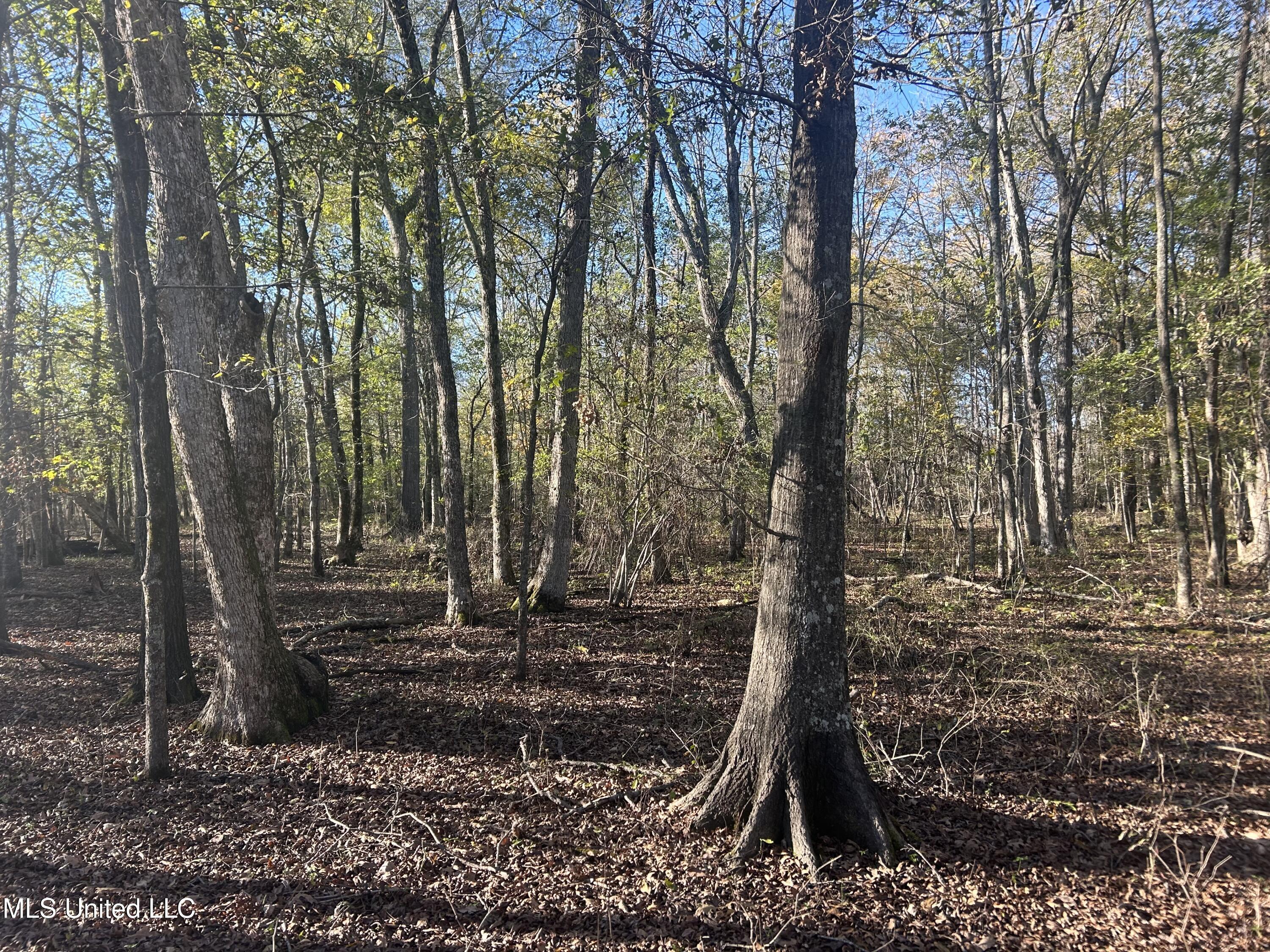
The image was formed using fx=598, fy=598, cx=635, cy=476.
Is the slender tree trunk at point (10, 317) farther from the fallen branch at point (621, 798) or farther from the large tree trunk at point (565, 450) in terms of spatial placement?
the fallen branch at point (621, 798)

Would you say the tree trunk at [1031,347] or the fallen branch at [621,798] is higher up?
the tree trunk at [1031,347]

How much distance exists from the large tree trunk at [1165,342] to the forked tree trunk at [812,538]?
7591 millimetres

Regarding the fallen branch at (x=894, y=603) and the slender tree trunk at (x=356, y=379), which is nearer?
the fallen branch at (x=894, y=603)

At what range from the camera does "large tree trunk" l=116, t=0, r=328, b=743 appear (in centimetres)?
460

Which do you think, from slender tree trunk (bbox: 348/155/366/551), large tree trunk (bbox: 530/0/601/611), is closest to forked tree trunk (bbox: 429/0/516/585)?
large tree trunk (bbox: 530/0/601/611)

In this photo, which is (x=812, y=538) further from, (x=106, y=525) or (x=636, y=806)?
(x=106, y=525)

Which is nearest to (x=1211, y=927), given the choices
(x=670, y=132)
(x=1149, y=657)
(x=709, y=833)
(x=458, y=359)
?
(x=709, y=833)

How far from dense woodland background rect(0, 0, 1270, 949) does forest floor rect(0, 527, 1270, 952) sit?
0.03 metres

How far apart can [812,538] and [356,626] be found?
731 cm

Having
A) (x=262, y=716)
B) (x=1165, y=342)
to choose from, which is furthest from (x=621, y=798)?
(x=1165, y=342)

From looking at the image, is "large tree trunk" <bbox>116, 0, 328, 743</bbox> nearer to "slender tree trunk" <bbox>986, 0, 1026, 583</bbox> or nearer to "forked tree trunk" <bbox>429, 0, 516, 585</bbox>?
"forked tree trunk" <bbox>429, 0, 516, 585</bbox>

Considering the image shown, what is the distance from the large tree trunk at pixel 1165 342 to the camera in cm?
812

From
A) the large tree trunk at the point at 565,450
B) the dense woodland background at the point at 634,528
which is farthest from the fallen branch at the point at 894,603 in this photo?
the large tree trunk at the point at 565,450

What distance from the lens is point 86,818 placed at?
409cm
